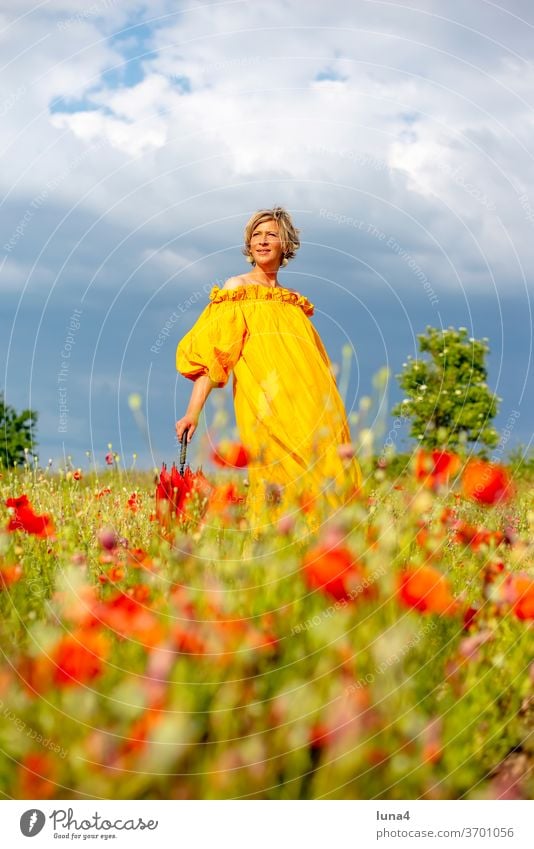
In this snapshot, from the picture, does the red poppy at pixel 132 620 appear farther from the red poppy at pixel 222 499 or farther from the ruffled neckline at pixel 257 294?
the ruffled neckline at pixel 257 294

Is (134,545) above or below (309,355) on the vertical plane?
below

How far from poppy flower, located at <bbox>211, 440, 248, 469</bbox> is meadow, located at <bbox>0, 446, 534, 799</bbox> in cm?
124

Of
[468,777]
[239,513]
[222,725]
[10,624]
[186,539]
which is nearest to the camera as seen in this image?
[222,725]

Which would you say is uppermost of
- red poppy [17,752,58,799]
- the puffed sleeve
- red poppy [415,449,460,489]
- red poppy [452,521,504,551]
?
the puffed sleeve

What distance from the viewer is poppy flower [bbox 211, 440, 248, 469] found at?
15.5ft

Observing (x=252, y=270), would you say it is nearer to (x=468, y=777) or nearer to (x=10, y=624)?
(x=10, y=624)

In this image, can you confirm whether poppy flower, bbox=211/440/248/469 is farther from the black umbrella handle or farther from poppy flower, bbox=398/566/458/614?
poppy flower, bbox=398/566/458/614

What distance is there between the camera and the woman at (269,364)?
18.9 feet

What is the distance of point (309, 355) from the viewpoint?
6.18 meters

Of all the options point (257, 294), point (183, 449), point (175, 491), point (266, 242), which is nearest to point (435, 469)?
point (175, 491)

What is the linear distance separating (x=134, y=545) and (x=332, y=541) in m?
2.35

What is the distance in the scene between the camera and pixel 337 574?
248 centimetres

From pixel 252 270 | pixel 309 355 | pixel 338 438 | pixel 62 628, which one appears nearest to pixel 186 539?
pixel 62 628

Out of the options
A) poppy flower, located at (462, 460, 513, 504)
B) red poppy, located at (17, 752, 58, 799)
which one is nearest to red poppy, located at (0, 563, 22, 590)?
red poppy, located at (17, 752, 58, 799)
